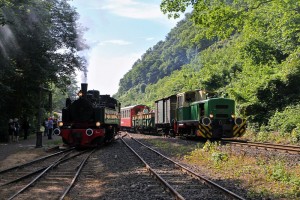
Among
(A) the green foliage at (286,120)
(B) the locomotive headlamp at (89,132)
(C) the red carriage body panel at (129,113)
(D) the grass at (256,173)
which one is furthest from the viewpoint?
(C) the red carriage body panel at (129,113)

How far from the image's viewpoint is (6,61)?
2141cm

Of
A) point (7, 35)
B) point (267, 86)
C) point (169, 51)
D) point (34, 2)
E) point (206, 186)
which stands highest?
point (169, 51)

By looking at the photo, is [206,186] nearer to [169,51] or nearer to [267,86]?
[267,86]

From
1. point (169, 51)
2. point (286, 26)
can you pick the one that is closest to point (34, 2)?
point (286, 26)

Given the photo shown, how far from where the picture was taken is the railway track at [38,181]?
28.1ft

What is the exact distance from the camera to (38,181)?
1034cm

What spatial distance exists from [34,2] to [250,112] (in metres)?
17.3

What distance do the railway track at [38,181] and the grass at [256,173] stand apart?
4163 millimetres

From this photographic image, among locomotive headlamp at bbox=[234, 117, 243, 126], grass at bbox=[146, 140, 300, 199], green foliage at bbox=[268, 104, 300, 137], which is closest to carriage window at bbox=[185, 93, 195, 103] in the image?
locomotive headlamp at bbox=[234, 117, 243, 126]

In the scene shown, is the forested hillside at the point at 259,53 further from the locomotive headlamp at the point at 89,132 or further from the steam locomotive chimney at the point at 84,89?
the locomotive headlamp at the point at 89,132

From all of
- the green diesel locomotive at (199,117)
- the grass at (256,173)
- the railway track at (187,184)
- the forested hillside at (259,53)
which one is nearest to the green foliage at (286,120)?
the forested hillside at (259,53)

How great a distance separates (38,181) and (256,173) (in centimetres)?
591

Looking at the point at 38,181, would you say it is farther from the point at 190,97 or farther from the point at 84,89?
the point at 190,97

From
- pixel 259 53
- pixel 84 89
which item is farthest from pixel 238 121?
pixel 259 53
